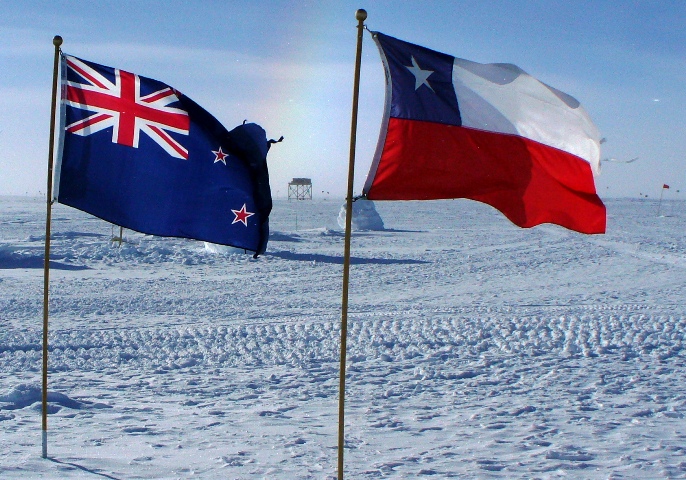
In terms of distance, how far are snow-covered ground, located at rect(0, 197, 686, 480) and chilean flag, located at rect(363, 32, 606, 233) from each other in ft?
6.60

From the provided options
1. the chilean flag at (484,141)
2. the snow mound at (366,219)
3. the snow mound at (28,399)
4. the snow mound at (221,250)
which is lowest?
the snow mound at (28,399)

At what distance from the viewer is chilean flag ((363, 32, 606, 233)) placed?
14.9ft

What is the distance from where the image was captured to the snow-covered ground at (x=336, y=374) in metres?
5.43

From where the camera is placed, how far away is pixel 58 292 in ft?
45.2

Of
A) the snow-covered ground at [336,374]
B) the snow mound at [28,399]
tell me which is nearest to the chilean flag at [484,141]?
the snow-covered ground at [336,374]

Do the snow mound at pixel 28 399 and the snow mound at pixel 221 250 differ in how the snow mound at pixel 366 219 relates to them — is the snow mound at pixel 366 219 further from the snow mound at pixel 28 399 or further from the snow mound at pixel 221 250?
the snow mound at pixel 28 399

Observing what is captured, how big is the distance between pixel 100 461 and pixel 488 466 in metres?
2.86

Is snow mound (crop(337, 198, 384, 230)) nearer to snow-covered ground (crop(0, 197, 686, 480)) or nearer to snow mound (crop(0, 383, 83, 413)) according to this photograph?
snow-covered ground (crop(0, 197, 686, 480))

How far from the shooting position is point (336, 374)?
8234 mm

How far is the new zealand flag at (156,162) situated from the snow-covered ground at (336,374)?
1.79m

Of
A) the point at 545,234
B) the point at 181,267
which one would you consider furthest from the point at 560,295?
the point at 545,234

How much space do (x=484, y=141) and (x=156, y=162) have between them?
2271 millimetres

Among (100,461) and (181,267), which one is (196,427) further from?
(181,267)

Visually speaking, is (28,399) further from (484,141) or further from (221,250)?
(221,250)
